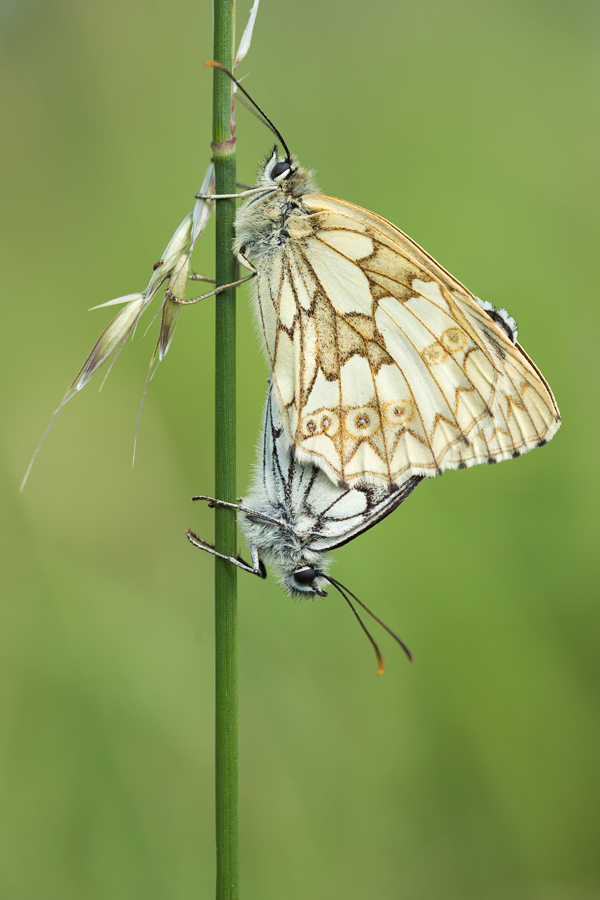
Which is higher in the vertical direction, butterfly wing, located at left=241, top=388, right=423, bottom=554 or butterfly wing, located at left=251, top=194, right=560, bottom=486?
butterfly wing, located at left=251, top=194, right=560, bottom=486

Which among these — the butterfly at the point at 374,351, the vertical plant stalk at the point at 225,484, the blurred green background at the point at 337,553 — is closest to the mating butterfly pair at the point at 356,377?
the butterfly at the point at 374,351

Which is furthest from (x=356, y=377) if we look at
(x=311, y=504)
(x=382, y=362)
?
(x=311, y=504)

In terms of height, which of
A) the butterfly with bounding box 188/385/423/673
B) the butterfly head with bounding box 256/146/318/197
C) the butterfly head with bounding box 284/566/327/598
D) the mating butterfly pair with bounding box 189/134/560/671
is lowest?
the butterfly head with bounding box 284/566/327/598

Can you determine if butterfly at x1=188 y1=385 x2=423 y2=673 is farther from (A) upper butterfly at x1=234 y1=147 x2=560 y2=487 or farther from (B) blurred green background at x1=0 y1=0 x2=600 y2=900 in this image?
(B) blurred green background at x1=0 y1=0 x2=600 y2=900

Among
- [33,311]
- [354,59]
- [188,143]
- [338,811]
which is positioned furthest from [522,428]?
[354,59]

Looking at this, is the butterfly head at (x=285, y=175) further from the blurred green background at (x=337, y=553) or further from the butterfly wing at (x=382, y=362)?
the blurred green background at (x=337, y=553)

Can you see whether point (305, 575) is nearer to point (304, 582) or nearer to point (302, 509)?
point (304, 582)

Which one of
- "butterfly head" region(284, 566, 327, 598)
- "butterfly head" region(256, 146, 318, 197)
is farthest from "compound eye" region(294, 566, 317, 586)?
"butterfly head" region(256, 146, 318, 197)

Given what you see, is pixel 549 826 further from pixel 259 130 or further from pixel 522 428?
pixel 259 130
